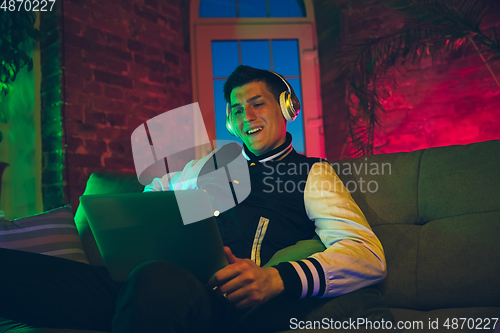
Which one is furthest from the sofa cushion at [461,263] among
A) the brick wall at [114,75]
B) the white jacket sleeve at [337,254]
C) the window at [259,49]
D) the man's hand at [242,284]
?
the window at [259,49]

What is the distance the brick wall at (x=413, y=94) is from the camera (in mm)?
3055

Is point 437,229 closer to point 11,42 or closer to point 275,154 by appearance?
point 275,154

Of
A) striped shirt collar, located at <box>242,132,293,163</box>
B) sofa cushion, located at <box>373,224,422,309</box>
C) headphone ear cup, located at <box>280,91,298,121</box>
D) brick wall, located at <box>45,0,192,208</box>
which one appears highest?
brick wall, located at <box>45,0,192,208</box>

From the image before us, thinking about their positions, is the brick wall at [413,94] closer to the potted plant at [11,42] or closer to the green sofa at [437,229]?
the green sofa at [437,229]

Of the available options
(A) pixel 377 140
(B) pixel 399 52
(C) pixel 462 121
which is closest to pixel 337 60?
(B) pixel 399 52

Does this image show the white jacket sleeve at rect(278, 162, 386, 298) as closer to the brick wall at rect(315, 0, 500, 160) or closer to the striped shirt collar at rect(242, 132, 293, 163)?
Result: the striped shirt collar at rect(242, 132, 293, 163)

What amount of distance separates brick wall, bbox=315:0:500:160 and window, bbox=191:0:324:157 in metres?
0.14

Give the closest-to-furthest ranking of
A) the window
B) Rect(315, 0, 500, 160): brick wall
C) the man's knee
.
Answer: the man's knee, Rect(315, 0, 500, 160): brick wall, the window

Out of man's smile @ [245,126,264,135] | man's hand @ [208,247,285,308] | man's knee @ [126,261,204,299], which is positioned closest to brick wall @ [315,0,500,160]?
man's smile @ [245,126,264,135]

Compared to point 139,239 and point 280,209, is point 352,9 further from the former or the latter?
point 139,239

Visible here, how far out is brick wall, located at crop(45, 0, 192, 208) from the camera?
262cm

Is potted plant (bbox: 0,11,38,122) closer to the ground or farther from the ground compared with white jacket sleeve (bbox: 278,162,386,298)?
farther from the ground

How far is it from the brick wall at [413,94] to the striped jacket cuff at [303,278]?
8.22 feet

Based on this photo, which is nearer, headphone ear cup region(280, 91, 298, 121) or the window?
headphone ear cup region(280, 91, 298, 121)
